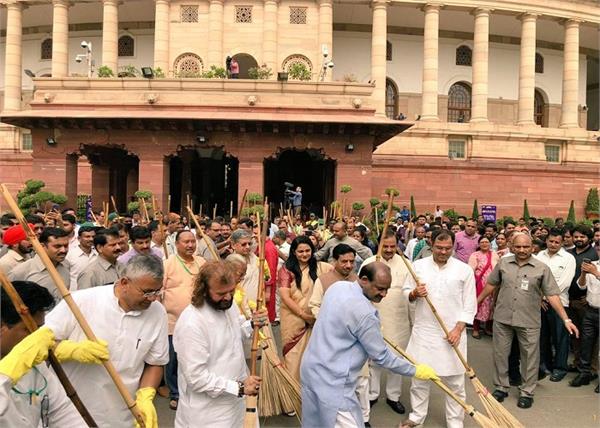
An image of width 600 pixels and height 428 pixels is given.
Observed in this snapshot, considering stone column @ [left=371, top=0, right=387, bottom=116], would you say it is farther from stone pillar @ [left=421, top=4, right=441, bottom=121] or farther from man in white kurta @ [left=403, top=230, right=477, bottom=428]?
man in white kurta @ [left=403, top=230, right=477, bottom=428]

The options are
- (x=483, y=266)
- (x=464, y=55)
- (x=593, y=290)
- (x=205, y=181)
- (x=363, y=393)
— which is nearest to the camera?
(x=363, y=393)

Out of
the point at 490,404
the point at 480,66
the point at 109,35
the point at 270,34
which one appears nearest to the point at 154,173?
the point at 270,34

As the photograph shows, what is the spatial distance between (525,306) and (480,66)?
104ft

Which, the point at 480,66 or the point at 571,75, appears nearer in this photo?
the point at 480,66

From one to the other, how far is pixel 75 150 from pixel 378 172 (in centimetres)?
1580

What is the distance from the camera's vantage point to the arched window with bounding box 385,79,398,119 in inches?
1519

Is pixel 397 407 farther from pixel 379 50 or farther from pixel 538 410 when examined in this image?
pixel 379 50

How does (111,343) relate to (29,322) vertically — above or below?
below

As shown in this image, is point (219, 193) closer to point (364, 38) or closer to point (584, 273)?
point (364, 38)

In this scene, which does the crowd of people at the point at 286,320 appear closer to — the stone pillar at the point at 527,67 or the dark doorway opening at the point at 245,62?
the dark doorway opening at the point at 245,62

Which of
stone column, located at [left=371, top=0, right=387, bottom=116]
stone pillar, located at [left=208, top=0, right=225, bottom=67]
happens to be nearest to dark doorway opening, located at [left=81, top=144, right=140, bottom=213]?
stone pillar, located at [left=208, top=0, right=225, bottom=67]

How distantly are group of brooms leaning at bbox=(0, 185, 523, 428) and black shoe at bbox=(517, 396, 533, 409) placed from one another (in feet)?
4.02

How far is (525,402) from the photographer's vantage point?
6059mm

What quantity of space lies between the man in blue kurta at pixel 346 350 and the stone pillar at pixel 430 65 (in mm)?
31341
